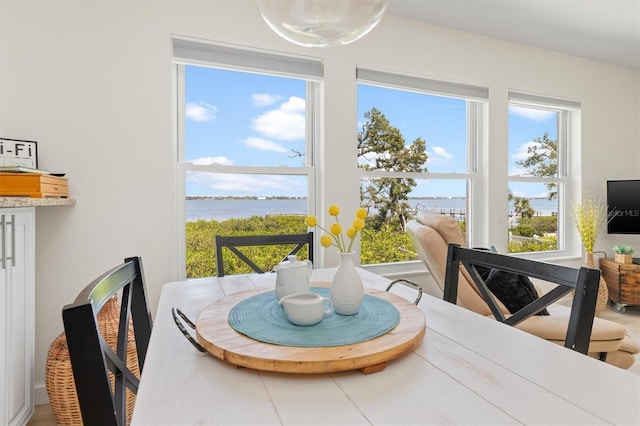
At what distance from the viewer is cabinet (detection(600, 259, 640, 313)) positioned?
3449mm

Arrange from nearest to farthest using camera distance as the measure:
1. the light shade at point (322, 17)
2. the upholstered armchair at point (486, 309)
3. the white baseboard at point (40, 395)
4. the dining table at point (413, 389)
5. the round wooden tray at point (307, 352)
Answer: the dining table at point (413, 389), the round wooden tray at point (307, 352), the light shade at point (322, 17), the upholstered armchair at point (486, 309), the white baseboard at point (40, 395)

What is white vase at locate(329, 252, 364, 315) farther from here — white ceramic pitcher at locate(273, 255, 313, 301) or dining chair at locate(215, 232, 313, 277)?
dining chair at locate(215, 232, 313, 277)

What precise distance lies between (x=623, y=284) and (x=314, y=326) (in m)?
3.93

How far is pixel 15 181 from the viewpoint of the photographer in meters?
1.62

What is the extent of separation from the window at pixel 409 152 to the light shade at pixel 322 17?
1655 millimetres

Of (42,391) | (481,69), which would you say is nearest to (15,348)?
(42,391)

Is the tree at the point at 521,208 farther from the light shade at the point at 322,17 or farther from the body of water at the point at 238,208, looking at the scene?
the light shade at the point at 322,17

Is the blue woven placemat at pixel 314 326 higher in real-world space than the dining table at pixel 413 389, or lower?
higher

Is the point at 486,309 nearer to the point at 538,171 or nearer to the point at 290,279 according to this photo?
the point at 290,279

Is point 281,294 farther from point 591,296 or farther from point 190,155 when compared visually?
point 190,155

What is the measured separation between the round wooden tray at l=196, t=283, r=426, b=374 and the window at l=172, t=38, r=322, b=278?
5.56ft

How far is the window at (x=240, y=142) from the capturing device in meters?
2.43

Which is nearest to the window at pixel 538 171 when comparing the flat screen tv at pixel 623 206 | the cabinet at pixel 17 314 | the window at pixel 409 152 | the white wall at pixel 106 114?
the flat screen tv at pixel 623 206

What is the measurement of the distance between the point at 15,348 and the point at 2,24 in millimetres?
1678
